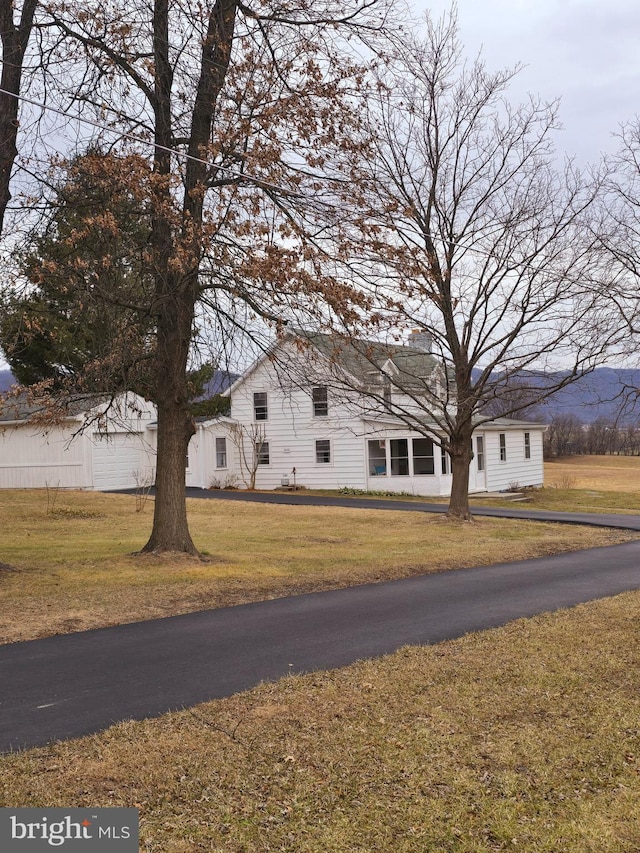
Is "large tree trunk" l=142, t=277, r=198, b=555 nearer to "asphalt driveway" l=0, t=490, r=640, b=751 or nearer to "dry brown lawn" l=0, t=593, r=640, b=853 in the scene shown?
"asphalt driveway" l=0, t=490, r=640, b=751

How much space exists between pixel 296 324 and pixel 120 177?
3352 millimetres

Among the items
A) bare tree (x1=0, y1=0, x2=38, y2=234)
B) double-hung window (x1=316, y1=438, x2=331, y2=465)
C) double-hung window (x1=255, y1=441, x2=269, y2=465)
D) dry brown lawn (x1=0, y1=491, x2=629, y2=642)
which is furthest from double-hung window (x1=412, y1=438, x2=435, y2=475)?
bare tree (x1=0, y1=0, x2=38, y2=234)

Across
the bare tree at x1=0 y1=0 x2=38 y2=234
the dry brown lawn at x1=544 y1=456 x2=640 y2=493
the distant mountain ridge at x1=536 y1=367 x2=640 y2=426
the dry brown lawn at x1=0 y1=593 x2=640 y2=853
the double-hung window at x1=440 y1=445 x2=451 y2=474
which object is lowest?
the dry brown lawn at x1=0 y1=593 x2=640 y2=853

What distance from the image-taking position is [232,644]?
8.87m

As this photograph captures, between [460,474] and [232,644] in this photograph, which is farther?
[460,474]

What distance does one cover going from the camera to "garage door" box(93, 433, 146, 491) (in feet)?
113

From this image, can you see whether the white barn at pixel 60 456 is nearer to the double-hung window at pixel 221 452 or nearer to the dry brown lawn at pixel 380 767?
the double-hung window at pixel 221 452

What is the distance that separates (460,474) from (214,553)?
960 centimetres

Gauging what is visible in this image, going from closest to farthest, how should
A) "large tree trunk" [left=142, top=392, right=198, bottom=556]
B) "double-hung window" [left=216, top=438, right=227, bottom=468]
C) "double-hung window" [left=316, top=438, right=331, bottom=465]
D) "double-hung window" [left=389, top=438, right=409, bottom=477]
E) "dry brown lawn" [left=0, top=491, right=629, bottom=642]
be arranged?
1. "dry brown lawn" [left=0, top=491, right=629, bottom=642]
2. "large tree trunk" [left=142, top=392, right=198, bottom=556]
3. "double-hung window" [left=389, top=438, right=409, bottom=477]
4. "double-hung window" [left=316, top=438, right=331, bottom=465]
5. "double-hung window" [left=216, top=438, right=227, bottom=468]

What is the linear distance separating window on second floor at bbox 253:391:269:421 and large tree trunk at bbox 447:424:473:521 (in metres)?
14.1

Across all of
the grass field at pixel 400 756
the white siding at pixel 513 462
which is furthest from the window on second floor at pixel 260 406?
the grass field at pixel 400 756

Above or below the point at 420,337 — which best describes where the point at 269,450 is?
below

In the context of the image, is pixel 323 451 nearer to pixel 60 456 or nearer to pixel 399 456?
pixel 399 456

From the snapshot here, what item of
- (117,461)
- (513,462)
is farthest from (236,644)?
(513,462)
